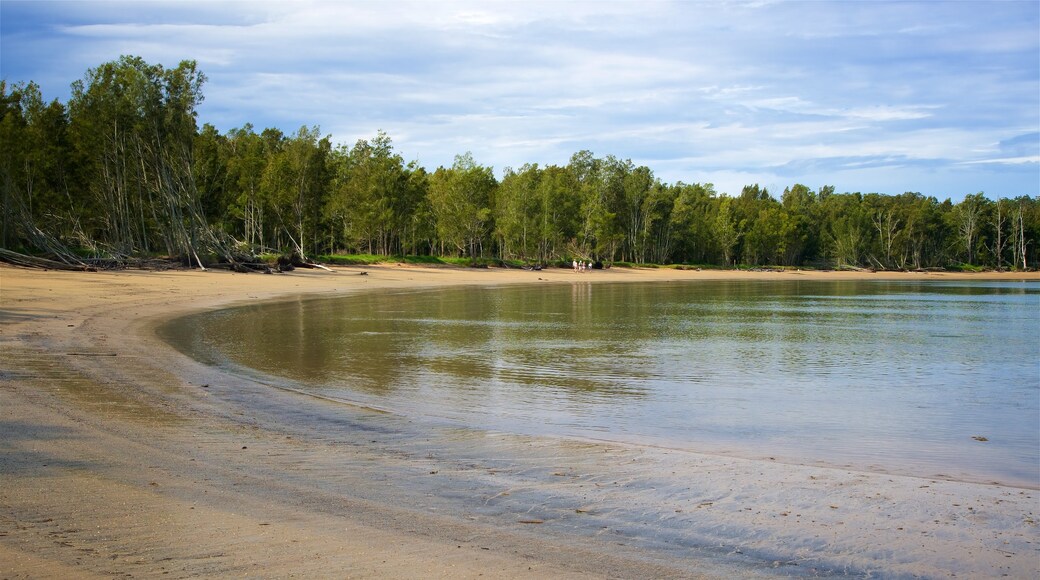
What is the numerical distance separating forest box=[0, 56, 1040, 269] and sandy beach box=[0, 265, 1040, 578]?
31.8 metres

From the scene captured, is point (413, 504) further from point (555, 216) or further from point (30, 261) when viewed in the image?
point (555, 216)

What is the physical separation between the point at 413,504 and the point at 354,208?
6331cm

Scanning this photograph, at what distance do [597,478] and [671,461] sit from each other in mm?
1083

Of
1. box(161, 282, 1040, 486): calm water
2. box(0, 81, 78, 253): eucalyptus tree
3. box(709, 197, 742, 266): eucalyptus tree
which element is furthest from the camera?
box(709, 197, 742, 266): eucalyptus tree

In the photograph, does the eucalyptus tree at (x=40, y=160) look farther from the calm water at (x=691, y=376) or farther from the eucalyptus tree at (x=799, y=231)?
the eucalyptus tree at (x=799, y=231)

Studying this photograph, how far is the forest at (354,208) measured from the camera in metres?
42.7

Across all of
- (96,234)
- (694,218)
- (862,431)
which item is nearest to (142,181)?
(96,234)

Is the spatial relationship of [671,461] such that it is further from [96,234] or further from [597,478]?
[96,234]

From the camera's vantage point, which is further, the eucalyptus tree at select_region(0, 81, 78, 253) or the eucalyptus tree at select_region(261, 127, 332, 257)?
the eucalyptus tree at select_region(261, 127, 332, 257)

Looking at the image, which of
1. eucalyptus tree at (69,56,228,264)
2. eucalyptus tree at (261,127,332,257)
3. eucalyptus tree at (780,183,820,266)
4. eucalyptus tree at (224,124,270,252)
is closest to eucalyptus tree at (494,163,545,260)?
eucalyptus tree at (261,127,332,257)

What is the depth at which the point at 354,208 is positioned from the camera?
66.4 meters

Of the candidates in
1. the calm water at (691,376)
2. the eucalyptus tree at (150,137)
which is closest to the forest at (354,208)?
the eucalyptus tree at (150,137)

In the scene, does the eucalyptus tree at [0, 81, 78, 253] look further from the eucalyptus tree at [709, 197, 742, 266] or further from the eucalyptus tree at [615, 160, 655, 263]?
the eucalyptus tree at [709, 197, 742, 266]

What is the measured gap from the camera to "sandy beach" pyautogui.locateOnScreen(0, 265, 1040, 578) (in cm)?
414
